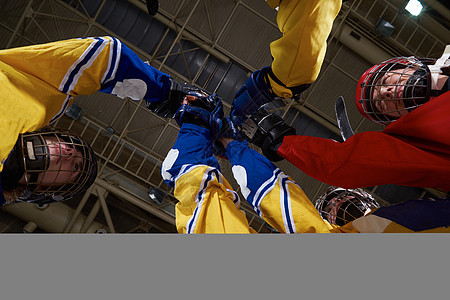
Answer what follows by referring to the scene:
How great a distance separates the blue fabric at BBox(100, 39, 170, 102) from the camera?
308 centimetres

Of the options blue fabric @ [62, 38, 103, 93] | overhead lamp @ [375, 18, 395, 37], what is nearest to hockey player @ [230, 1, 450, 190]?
blue fabric @ [62, 38, 103, 93]

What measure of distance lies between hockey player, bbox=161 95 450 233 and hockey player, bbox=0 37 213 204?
2.29 ft

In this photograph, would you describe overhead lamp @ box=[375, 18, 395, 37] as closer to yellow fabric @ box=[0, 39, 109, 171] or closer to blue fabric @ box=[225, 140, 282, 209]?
blue fabric @ box=[225, 140, 282, 209]

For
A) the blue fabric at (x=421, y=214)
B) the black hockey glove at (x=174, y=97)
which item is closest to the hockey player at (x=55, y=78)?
Result: the black hockey glove at (x=174, y=97)

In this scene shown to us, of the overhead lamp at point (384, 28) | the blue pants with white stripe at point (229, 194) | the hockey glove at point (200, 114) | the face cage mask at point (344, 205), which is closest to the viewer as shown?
the blue pants with white stripe at point (229, 194)

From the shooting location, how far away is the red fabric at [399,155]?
84.1 inches

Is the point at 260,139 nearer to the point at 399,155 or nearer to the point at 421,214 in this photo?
the point at 399,155

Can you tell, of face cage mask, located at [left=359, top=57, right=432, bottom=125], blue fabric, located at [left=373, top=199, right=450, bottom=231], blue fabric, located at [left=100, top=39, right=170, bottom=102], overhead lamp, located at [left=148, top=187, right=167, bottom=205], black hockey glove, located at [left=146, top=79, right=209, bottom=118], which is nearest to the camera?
blue fabric, located at [left=373, top=199, right=450, bottom=231]

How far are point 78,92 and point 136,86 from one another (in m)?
0.57

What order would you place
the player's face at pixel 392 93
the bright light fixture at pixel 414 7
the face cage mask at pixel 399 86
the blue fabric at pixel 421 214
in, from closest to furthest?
the blue fabric at pixel 421 214 → the face cage mask at pixel 399 86 → the player's face at pixel 392 93 → the bright light fixture at pixel 414 7

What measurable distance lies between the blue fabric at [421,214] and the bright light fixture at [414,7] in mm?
10080

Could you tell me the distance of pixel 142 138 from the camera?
40.3 feet

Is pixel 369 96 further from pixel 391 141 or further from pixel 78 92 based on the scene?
pixel 78 92

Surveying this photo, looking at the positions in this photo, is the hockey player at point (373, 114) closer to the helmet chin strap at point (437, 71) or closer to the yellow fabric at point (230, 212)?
the helmet chin strap at point (437, 71)
